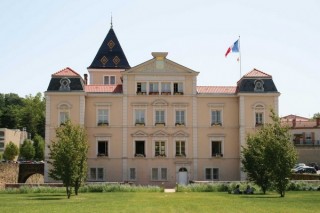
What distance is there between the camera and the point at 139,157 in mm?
55250

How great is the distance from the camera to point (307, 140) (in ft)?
269

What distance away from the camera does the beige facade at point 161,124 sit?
2174 inches

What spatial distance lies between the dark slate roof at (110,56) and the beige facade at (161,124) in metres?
10.8

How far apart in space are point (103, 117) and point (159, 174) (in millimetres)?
8449

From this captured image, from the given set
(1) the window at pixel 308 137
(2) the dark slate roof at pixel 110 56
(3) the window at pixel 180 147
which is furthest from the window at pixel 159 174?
(1) the window at pixel 308 137

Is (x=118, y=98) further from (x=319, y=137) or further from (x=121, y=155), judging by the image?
(x=319, y=137)

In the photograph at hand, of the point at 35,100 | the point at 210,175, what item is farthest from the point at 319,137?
the point at 35,100

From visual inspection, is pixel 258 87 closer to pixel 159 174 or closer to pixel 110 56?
pixel 159 174

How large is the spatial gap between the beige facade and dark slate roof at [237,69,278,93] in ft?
0.34

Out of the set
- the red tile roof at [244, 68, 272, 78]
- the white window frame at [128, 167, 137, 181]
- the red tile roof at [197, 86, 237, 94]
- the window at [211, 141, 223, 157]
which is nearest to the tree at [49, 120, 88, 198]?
the white window frame at [128, 167, 137, 181]

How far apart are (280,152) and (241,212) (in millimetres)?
12788

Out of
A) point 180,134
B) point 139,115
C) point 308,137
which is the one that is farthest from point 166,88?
point 308,137

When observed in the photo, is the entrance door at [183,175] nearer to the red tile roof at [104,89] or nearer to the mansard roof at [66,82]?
the red tile roof at [104,89]

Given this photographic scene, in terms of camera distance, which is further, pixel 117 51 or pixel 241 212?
pixel 117 51
